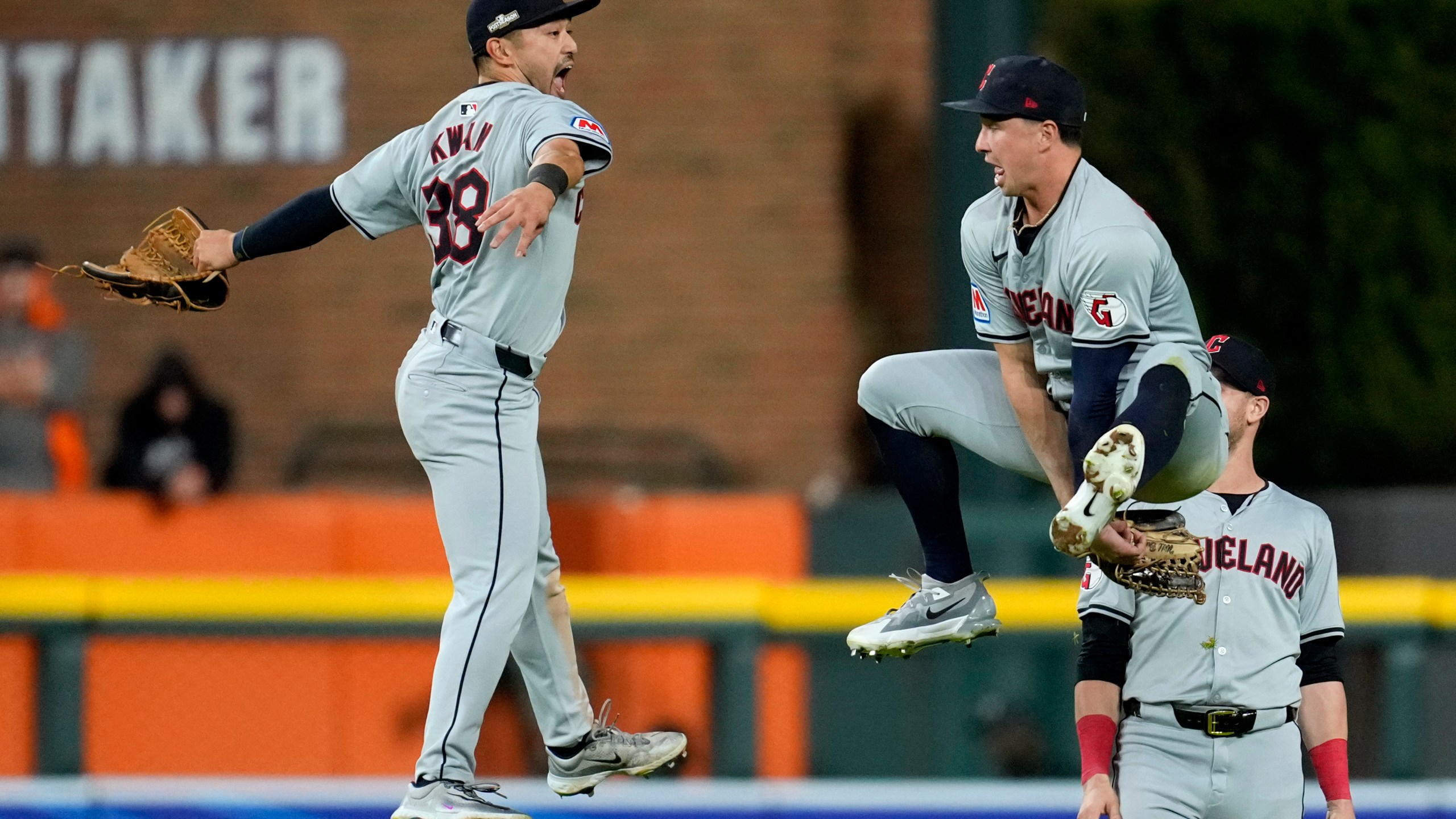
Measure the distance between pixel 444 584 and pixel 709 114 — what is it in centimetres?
427

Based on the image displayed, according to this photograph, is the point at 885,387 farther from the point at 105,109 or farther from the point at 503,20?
the point at 105,109

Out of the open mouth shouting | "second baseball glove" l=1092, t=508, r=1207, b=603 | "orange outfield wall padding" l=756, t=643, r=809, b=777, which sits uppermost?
the open mouth shouting

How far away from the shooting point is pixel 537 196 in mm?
3994

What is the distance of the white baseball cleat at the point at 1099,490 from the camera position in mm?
3963

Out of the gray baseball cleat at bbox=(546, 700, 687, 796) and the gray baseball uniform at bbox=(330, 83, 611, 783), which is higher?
the gray baseball uniform at bbox=(330, 83, 611, 783)

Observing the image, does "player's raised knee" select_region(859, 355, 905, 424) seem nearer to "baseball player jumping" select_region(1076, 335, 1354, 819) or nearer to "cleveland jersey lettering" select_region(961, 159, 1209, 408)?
"cleveland jersey lettering" select_region(961, 159, 1209, 408)

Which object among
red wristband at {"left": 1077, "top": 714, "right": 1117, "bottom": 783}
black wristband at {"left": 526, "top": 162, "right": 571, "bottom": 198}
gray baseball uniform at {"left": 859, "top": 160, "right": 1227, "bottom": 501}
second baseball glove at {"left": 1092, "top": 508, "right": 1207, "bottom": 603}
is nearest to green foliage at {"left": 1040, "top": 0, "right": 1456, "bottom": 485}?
red wristband at {"left": 1077, "top": 714, "right": 1117, "bottom": 783}

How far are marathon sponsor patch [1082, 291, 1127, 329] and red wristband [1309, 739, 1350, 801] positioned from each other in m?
1.45

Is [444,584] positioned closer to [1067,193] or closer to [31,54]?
[1067,193]

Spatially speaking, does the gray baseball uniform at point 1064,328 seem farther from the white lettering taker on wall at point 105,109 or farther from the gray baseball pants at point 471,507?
the white lettering taker on wall at point 105,109

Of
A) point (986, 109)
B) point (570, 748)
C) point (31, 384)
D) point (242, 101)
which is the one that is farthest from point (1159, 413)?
point (242, 101)

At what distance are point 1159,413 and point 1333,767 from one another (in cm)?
139

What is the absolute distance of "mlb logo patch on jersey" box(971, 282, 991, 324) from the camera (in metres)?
4.62

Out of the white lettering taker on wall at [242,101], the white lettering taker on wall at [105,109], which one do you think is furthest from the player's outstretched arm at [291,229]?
the white lettering taker on wall at [105,109]
